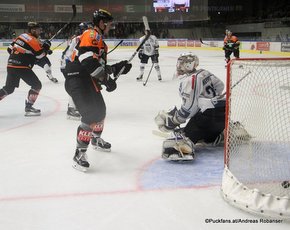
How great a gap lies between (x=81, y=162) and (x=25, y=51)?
7.18 feet

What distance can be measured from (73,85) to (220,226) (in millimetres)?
1465

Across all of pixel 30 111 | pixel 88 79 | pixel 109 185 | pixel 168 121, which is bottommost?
pixel 109 185

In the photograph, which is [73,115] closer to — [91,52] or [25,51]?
[25,51]

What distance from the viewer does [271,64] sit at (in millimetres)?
2309

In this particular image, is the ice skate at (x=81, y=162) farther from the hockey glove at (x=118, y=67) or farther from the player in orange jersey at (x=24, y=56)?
the player in orange jersey at (x=24, y=56)

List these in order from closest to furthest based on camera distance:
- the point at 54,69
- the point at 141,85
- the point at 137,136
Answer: the point at 137,136 → the point at 141,85 → the point at 54,69

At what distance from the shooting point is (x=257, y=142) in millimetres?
3176

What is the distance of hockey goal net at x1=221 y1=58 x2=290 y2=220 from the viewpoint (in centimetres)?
218

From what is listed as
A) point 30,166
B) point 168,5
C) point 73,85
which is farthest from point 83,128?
point 168,5

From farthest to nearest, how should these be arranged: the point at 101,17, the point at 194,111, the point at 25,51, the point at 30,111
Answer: the point at 30,111 → the point at 25,51 → the point at 194,111 → the point at 101,17

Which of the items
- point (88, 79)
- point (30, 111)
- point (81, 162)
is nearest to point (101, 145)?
point (81, 162)

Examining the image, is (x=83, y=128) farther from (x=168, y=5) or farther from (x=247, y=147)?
(x=168, y=5)

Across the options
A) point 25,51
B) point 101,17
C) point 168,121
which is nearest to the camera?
point 101,17

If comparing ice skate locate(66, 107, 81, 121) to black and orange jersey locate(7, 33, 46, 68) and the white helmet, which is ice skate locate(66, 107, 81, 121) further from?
the white helmet
